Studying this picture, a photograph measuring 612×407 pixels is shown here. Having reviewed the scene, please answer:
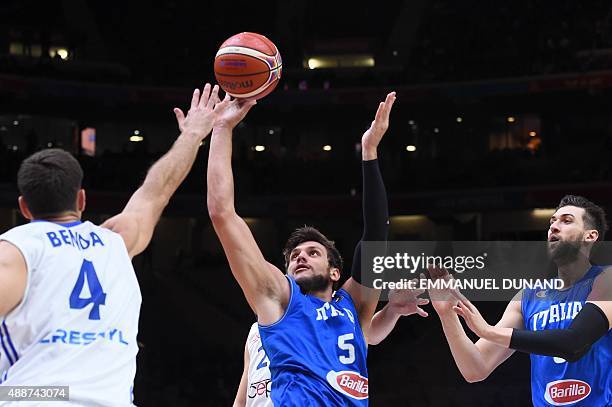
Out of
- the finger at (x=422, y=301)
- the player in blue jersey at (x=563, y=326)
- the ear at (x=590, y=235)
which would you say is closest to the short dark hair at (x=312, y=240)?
the finger at (x=422, y=301)

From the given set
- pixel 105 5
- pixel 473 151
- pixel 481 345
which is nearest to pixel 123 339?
pixel 481 345

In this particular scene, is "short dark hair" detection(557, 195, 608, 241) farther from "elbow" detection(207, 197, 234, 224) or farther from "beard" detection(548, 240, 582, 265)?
"elbow" detection(207, 197, 234, 224)

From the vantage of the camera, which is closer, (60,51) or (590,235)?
(590,235)

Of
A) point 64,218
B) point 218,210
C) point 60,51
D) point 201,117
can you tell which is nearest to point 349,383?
point 218,210

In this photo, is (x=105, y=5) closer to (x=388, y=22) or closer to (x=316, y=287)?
(x=388, y=22)

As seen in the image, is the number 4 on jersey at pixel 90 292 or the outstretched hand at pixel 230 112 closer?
the number 4 on jersey at pixel 90 292

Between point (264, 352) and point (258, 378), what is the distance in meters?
0.15

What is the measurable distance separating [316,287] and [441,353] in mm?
10973

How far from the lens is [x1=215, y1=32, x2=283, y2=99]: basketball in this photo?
429 centimetres

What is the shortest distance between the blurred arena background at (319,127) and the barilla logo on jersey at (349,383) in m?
9.87

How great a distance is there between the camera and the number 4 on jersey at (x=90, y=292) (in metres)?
2.69

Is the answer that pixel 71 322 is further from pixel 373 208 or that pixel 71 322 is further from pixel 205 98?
pixel 373 208

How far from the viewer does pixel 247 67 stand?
4359 millimetres

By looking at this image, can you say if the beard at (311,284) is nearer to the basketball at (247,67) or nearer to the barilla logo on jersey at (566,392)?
the basketball at (247,67)
